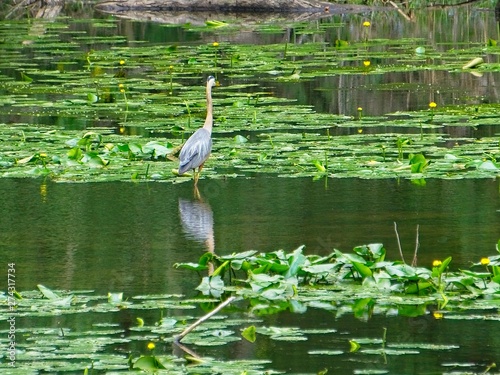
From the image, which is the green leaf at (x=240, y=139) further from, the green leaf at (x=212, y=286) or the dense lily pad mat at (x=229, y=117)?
the green leaf at (x=212, y=286)

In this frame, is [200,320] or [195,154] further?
[195,154]

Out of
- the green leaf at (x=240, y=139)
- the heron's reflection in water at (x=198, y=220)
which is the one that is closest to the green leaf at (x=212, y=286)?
the heron's reflection in water at (x=198, y=220)

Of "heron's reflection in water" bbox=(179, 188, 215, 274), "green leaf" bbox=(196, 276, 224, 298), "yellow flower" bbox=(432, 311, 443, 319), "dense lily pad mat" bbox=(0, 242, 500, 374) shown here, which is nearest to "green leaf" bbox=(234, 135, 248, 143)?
"heron's reflection in water" bbox=(179, 188, 215, 274)

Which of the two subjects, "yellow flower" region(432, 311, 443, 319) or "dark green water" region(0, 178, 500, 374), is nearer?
"dark green water" region(0, 178, 500, 374)

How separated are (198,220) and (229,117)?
3.87 meters

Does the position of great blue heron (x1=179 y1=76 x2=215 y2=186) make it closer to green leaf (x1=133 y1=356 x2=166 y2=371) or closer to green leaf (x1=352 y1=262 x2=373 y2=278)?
green leaf (x1=352 y1=262 x2=373 y2=278)

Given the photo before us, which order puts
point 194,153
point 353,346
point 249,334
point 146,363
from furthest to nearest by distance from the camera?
point 194,153 → point 249,334 → point 353,346 → point 146,363

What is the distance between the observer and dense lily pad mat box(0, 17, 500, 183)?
9.50 metres

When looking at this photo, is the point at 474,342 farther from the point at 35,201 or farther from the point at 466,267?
the point at 35,201

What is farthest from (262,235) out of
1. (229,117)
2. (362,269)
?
(229,117)

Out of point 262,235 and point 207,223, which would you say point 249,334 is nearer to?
point 262,235

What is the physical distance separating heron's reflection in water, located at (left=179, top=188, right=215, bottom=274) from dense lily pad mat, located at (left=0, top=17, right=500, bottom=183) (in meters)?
0.82

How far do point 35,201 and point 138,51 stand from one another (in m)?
10.1

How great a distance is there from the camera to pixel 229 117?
11.9 meters
